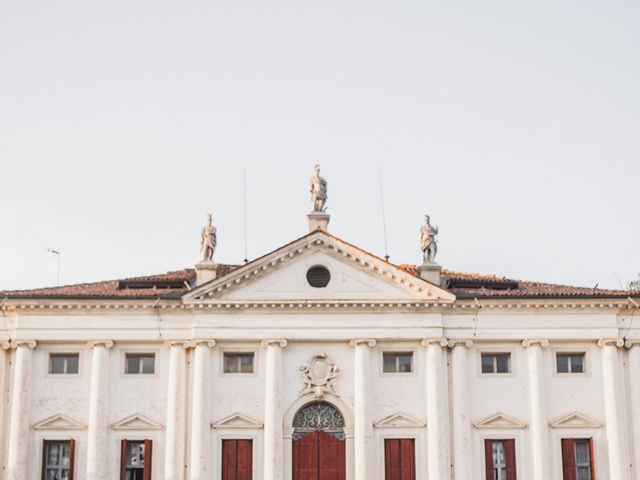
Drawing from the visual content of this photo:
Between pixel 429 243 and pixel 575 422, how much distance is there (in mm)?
8055

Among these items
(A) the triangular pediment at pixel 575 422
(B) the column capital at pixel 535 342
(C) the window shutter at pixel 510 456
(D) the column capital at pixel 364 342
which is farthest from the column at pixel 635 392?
(D) the column capital at pixel 364 342

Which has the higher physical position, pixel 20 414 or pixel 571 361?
pixel 571 361

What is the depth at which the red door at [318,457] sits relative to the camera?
126ft

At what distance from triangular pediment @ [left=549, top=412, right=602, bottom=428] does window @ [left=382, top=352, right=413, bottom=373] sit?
5321 mm

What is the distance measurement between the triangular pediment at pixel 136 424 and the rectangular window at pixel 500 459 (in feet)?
37.5

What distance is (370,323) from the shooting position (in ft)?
128

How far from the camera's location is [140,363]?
39250mm

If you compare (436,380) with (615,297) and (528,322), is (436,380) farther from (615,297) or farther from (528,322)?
(615,297)

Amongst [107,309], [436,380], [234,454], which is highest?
[107,309]

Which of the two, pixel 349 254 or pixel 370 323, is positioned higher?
pixel 349 254

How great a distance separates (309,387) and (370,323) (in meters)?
3.09

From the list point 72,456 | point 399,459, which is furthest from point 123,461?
point 399,459

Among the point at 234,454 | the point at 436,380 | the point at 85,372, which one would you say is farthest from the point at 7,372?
the point at 436,380

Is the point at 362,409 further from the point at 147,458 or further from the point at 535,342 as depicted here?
the point at 147,458
